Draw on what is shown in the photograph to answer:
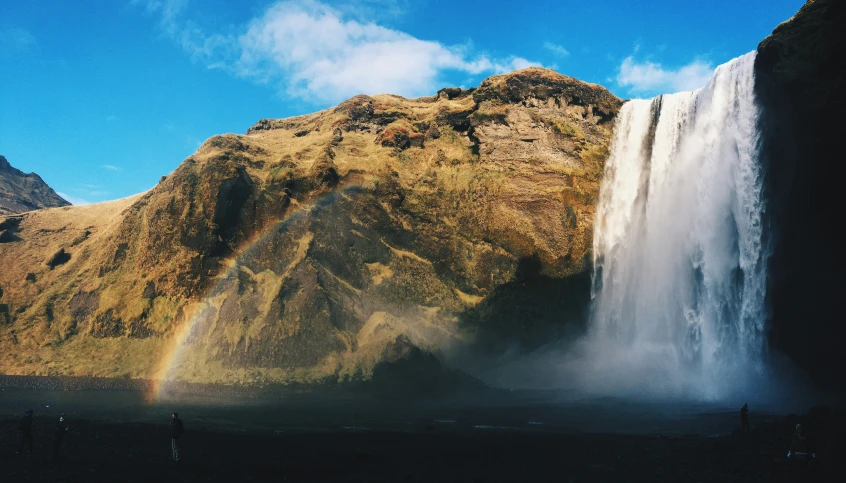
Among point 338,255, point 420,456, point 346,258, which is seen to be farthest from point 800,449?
point 338,255

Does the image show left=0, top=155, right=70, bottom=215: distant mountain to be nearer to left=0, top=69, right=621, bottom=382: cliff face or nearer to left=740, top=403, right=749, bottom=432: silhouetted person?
left=0, top=69, right=621, bottom=382: cliff face

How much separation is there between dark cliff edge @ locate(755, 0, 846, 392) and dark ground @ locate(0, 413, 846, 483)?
58.6 ft

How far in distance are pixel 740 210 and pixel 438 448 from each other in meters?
33.6

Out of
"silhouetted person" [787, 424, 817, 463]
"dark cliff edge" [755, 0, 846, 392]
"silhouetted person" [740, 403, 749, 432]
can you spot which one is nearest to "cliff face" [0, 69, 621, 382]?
Answer: "dark cliff edge" [755, 0, 846, 392]

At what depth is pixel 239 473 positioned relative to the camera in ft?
69.4

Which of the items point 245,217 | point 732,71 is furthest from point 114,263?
point 732,71

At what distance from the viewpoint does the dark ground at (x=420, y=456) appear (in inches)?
800

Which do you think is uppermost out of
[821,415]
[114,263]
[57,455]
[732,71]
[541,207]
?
[732,71]

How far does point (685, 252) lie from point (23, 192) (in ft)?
516

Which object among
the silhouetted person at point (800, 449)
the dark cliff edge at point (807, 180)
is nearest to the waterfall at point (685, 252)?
the dark cliff edge at point (807, 180)

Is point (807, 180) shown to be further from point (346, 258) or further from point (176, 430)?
point (176, 430)

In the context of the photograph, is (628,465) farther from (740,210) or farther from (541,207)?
(541,207)

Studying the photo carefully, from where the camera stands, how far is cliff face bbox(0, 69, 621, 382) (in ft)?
191

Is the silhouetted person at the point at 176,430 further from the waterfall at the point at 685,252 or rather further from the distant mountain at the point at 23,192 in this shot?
the distant mountain at the point at 23,192
